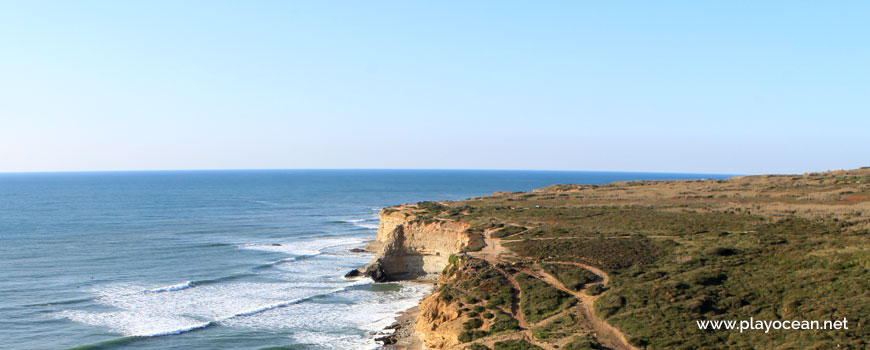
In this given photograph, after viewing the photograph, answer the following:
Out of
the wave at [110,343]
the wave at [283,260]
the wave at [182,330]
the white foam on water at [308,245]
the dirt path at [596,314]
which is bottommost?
the wave at [110,343]

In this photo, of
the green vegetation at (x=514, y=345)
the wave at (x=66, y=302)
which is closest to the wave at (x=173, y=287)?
the wave at (x=66, y=302)

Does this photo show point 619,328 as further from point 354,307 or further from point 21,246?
point 21,246

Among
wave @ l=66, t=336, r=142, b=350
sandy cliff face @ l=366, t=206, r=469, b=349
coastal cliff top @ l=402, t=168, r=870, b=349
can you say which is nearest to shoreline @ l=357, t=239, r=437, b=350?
coastal cliff top @ l=402, t=168, r=870, b=349

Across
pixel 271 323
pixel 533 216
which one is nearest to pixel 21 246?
pixel 271 323

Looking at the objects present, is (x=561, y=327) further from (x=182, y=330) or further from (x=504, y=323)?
(x=182, y=330)

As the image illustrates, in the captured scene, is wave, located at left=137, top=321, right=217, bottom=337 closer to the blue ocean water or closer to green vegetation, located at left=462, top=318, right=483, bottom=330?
the blue ocean water

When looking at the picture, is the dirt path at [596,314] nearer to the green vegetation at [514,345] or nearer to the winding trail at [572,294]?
the winding trail at [572,294]
